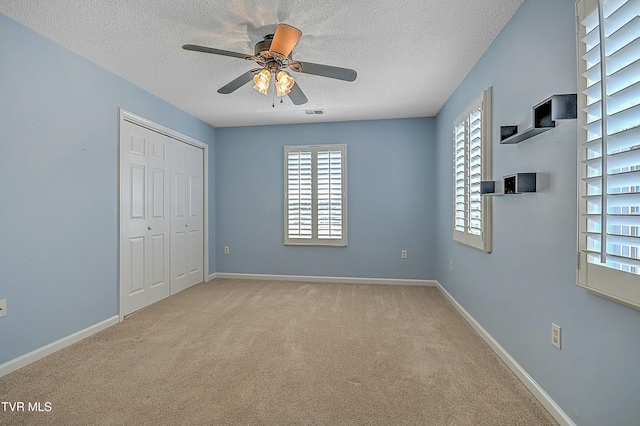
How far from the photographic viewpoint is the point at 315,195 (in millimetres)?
4938

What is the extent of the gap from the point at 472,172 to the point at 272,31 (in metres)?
2.15

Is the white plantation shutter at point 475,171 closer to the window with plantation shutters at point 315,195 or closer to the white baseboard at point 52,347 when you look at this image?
the window with plantation shutters at point 315,195

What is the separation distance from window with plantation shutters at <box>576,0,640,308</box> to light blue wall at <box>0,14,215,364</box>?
11.5 feet

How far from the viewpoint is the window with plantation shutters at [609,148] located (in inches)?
45.8

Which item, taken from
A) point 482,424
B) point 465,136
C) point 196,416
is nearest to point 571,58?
point 465,136

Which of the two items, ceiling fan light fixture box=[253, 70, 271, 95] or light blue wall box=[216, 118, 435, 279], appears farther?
light blue wall box=[216, 118, 435, 279]

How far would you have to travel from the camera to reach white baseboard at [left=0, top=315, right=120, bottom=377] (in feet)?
7.27

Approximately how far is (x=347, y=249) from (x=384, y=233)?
617 millimetres

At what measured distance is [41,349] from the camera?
7.98 feet

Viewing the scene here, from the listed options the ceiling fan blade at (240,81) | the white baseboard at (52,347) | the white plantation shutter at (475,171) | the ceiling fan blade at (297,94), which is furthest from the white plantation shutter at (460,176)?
the white baseboard at (52,347)

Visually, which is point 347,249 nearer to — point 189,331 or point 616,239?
point 189,331

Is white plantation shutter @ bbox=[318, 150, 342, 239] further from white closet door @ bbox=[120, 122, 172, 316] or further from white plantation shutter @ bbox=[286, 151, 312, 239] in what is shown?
white closet door @ bbox=[120, 122, 172, 316]

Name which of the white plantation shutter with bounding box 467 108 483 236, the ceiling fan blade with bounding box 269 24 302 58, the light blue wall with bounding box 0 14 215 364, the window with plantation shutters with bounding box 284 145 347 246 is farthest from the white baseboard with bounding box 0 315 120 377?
the white plantation shutter with bounding box 467 108 483 236

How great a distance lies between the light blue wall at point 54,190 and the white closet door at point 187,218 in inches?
41.0
